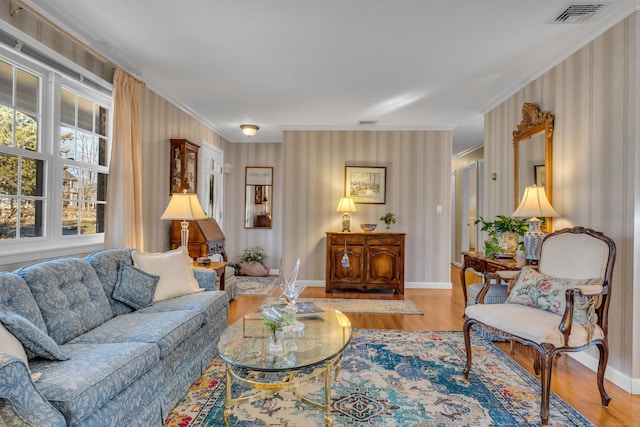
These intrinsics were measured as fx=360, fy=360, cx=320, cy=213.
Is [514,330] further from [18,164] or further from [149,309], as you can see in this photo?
[18,164]

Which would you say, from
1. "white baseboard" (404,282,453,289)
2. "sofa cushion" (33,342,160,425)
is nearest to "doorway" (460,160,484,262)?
"white baseboard" (404,282,453,289)

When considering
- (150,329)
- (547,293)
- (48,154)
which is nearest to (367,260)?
(547,293)

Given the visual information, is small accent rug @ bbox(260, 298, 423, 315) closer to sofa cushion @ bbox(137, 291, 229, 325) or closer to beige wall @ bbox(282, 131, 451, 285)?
beige wall @ bbox(282, 131, 451, 285)

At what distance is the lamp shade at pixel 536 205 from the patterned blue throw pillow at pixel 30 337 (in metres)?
3.34

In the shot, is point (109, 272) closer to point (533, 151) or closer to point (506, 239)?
point (506, 239)

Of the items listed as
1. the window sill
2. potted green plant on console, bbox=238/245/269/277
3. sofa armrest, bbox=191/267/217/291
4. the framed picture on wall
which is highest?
the framed picture on wall

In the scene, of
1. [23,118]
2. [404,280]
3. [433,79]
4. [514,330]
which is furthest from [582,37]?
[23,118]

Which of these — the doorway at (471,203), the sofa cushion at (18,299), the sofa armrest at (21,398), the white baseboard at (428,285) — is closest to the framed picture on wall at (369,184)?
the white baseboard at (428,285)

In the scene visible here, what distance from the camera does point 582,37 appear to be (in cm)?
279

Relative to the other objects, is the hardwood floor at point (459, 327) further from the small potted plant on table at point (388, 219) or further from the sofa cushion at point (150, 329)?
the sofa cushion at point (150, 329)

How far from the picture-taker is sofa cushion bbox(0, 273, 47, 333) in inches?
67.6

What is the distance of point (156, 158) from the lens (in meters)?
4.11

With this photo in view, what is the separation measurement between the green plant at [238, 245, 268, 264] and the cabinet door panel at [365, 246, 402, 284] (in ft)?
7.47

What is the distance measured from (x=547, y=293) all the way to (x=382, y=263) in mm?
2863
